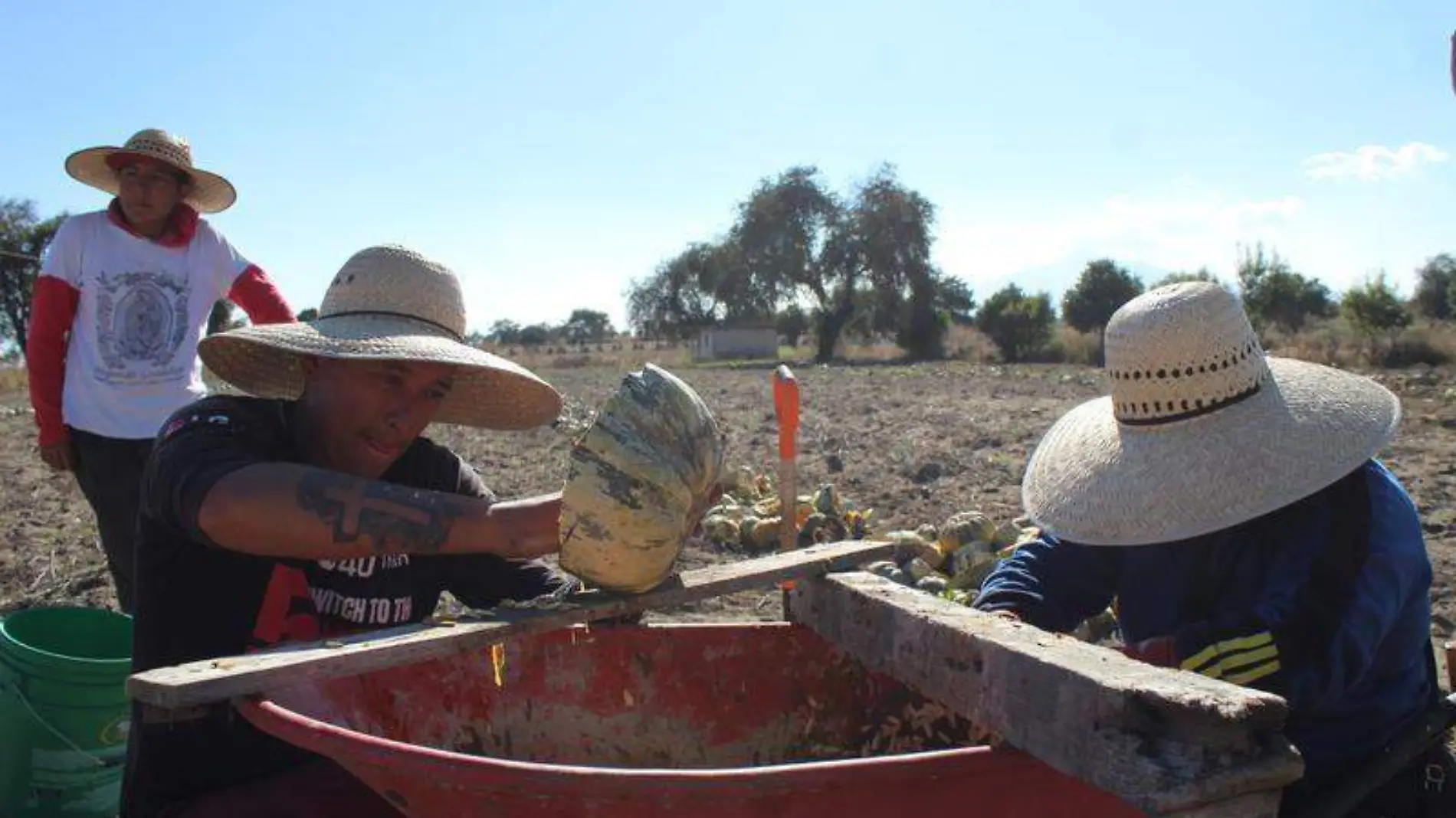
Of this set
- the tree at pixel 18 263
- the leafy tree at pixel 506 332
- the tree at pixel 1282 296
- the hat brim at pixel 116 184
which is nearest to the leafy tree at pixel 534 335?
the leafy tree at pixel 506 332

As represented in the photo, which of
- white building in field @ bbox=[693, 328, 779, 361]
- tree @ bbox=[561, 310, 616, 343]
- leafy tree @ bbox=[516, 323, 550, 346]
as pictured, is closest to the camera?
white building in field @ bbox=[693, 328, 779, 361]

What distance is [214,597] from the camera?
6.42ft

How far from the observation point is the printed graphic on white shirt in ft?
12.5

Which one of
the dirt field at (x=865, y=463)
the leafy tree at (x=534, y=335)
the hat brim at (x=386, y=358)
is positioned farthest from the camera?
the leafy tree at (x=534, y=335)

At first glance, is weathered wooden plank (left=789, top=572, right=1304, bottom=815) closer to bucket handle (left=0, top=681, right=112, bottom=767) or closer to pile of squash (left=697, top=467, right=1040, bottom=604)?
bucket handle (left=0, top=681, right=112, bottom=767)

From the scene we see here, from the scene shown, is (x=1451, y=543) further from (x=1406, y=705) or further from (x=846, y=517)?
(x=1406, y=705)

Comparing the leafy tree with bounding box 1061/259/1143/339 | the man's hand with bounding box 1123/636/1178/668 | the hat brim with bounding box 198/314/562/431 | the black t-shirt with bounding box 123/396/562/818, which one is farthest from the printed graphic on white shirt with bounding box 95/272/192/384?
the leafy tree with bounding box 1061/259/1143/339

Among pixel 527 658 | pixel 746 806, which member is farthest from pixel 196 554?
pixel 746 806

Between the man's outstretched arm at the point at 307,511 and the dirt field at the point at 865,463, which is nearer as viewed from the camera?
the man's outstretched arm at the point at 307,511

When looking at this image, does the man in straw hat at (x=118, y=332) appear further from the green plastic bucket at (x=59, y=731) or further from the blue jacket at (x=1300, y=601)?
the blue jacket at (x=1300, y=601)

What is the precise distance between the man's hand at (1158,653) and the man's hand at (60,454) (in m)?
3.63

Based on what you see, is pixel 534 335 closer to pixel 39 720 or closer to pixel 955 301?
pixel 955 301

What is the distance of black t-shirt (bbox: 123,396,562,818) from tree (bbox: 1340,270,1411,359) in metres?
34.1

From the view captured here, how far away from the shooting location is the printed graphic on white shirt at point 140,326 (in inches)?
150
